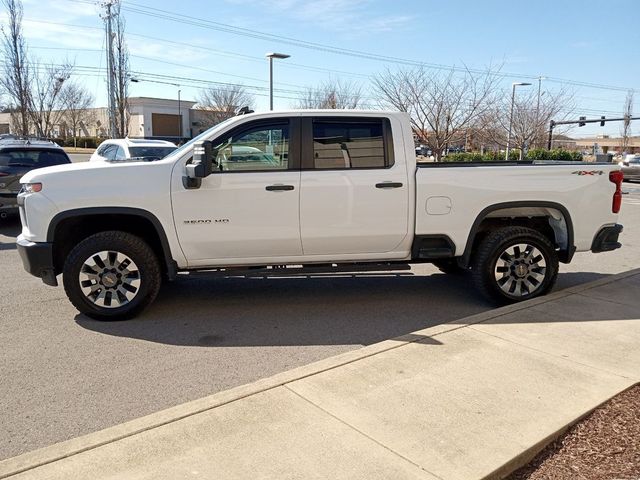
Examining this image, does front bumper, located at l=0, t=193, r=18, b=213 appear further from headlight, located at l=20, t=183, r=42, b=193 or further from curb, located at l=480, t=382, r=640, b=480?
curb, located at l=480, t=382, r=640, b=480

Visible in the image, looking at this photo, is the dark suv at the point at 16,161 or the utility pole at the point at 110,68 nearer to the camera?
the dark suv at the point at 16,161

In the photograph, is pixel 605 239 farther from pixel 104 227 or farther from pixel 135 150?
pixel 135 150

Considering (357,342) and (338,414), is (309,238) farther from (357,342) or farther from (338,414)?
(338,414)

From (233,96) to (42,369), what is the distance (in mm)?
61164

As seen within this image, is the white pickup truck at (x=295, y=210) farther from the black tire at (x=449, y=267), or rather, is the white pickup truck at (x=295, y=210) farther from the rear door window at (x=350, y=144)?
the black tire at (x=449, y=267)

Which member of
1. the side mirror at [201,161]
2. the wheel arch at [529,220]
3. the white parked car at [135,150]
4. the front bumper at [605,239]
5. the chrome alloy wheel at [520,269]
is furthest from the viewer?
the white parked car at [135,150]

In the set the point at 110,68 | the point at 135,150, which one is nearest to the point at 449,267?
the point at 135,150

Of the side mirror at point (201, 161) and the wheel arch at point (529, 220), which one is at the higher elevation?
the side mirror at point (201, 161)

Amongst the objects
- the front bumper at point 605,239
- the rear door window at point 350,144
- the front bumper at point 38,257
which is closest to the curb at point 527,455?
the rear door window at point 350,144

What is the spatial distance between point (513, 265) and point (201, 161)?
136 inches

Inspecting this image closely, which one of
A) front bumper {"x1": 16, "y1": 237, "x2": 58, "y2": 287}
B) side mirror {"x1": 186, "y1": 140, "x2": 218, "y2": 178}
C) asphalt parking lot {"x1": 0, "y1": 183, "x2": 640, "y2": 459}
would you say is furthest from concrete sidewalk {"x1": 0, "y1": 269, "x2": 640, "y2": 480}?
front bumper {"x1": 16, "y1": 237, "x2": 58, "y2": 287}

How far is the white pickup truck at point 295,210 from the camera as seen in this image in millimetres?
5098

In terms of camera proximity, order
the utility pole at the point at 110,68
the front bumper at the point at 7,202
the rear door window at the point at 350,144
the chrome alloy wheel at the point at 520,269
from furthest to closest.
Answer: the utility pole at the point at 110,68, the front bumper at the point at 7,202, the chrome alloy wheel at the point at 520,269, the rear door window at the point at 350,144

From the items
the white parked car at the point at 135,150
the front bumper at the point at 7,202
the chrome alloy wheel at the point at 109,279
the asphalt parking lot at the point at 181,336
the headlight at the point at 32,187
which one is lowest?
the asphalt parking lot at the point at 181,336
